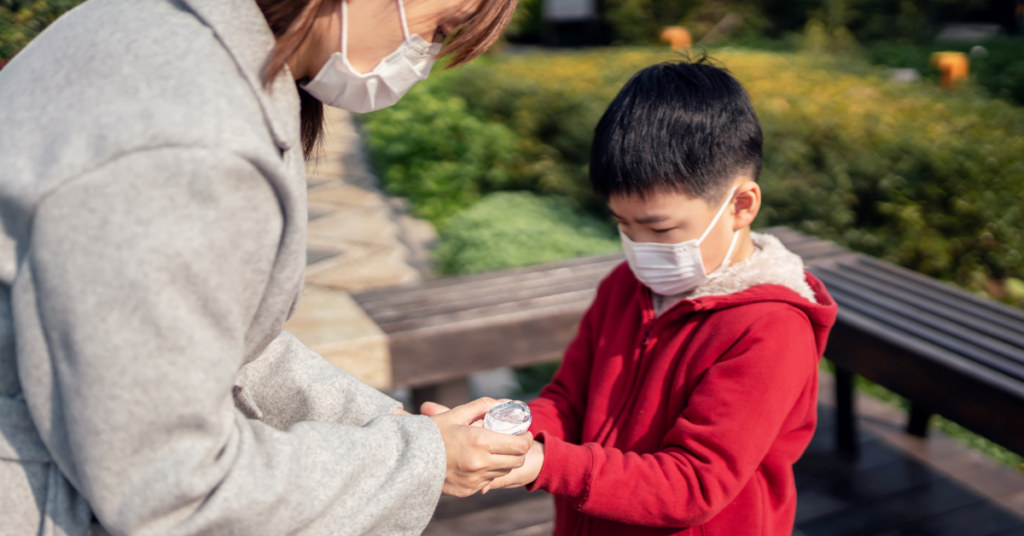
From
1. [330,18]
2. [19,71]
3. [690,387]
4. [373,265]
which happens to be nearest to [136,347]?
[19,71]

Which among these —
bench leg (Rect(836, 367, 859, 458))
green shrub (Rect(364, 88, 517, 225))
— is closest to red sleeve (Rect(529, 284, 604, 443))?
bench leg (Rect(836, 367, 859, 458))

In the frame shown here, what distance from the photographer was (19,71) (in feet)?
3.15

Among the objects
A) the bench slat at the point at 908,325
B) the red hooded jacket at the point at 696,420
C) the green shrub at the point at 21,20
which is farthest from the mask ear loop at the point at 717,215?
the green shrub at the point at 21,20

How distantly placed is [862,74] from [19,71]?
7.99 meters


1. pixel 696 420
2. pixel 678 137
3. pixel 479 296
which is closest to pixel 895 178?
pixel 479 296

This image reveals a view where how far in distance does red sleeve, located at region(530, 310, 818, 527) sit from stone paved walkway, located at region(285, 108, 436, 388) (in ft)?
3.89

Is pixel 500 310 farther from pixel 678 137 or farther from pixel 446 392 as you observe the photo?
pixel 678 137

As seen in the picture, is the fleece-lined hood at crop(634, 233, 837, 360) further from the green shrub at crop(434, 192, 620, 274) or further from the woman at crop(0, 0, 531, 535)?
the green shrub at crop(434, 192, 620, 274)

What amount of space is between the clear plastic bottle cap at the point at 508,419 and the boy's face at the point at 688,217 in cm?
44

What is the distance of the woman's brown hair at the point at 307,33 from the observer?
99cm

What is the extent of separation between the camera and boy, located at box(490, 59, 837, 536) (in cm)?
146

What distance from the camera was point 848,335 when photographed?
269cm

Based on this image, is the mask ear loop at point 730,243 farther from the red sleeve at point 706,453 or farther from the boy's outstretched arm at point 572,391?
the boy's outstretched arm at point 572,391

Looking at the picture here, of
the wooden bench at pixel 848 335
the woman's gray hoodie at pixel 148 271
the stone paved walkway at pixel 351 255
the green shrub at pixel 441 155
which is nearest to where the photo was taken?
the woman's gray hoodie at pixel 148 271
